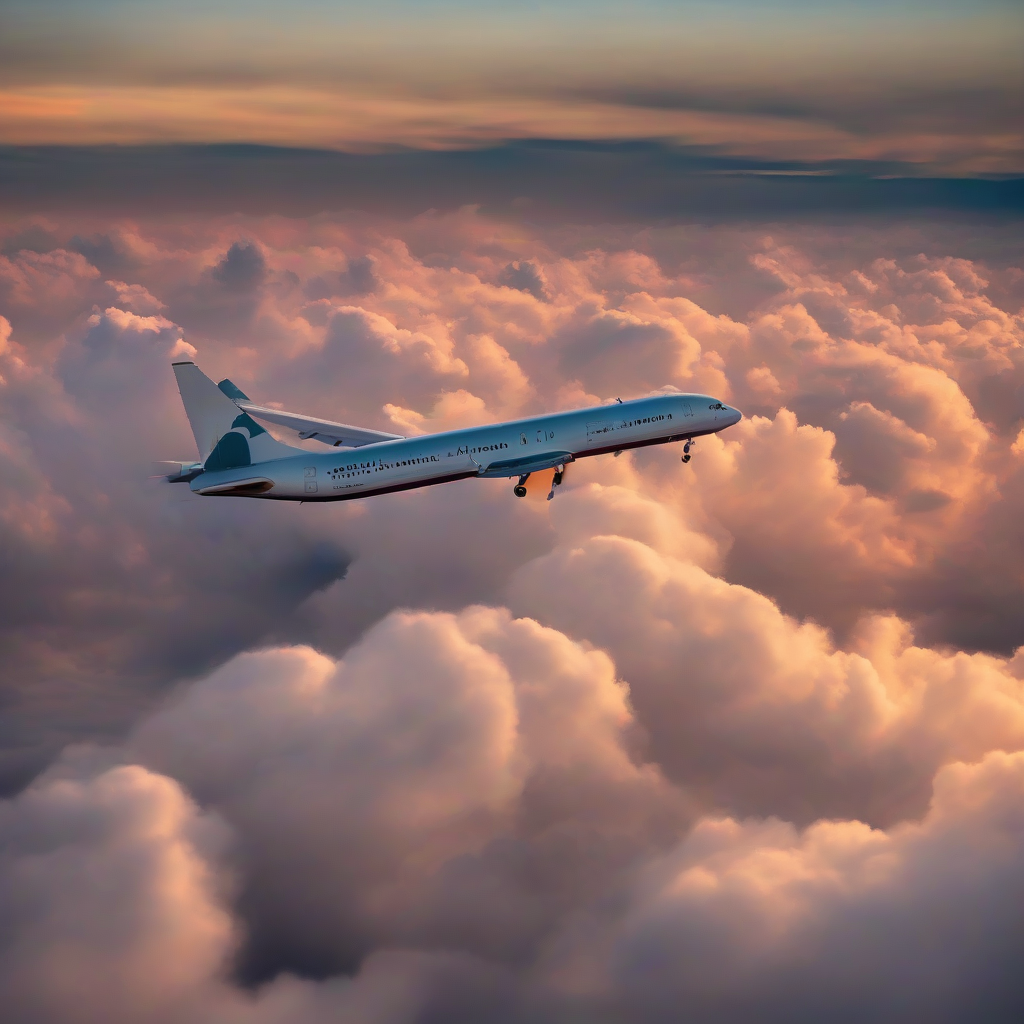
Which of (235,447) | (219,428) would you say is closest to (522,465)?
(235,447)

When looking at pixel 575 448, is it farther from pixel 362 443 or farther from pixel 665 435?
pixel 362 443

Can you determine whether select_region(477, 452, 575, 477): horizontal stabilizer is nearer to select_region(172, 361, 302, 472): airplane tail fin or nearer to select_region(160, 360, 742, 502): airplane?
select_region(160, 360, 742, 502): airplane

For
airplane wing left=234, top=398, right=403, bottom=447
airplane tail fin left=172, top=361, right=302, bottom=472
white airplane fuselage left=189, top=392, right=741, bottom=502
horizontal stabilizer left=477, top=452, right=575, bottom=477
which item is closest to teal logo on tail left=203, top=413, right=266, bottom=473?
airplane tail fin left=172, top=361, right=302, bottom=472

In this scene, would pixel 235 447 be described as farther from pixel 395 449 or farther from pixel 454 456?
pixel 454 456

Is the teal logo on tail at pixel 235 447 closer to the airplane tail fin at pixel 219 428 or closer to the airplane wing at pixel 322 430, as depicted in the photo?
the airplane tail fin at pixel 219 428

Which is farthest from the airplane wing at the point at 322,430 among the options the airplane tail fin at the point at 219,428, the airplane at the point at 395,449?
the airplane tail fin at the point at 219,428

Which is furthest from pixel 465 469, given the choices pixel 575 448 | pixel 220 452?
pixel 220 452
